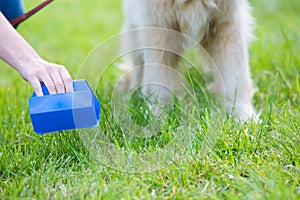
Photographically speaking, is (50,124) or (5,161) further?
(5,161)

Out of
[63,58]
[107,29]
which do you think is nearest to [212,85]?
[63,58]

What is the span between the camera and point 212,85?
2934mm

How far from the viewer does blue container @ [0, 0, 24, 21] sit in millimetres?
2870

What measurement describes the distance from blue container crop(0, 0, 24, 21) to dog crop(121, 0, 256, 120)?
0.64 metres

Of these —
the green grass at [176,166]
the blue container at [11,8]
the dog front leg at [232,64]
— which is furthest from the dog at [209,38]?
the blue container at [11,8]

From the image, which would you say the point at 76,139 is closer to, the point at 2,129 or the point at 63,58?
the point at 2,129

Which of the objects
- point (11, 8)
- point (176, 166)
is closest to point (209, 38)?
point (176, 166)

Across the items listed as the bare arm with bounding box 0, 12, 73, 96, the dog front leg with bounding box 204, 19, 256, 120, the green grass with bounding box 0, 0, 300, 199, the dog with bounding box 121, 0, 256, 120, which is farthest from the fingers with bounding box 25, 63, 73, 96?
the dog front leg with bounding box 204, 19, 256, 120

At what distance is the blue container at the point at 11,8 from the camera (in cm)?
287

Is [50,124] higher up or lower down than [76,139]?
higher up

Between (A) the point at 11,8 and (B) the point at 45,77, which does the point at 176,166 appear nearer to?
(B) the point at 45,77

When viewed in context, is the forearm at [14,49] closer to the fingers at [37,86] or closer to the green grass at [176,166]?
the fingers at [37,86]

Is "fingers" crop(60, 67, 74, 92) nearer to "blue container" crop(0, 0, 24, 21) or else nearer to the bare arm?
the bare arm

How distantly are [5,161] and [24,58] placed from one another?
473 millimetres
